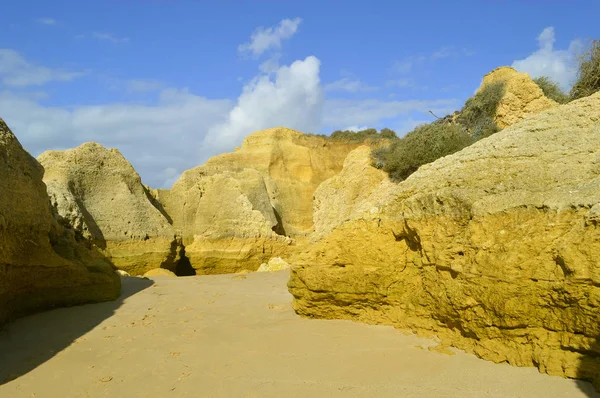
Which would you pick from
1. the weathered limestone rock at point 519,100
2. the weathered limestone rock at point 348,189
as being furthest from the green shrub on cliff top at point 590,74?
the weathered limestone rock at point 348,189

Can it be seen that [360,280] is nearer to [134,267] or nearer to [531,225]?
[531,225]

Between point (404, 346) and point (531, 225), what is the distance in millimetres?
1562

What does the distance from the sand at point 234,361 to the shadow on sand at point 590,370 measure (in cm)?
1

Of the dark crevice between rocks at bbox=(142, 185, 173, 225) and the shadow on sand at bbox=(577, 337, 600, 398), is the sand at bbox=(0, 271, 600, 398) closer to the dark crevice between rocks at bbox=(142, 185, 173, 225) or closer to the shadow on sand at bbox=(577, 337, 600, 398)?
the shadow on sand at bbox=(577, 337, 600, 398)

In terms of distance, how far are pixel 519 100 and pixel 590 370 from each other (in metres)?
10.7

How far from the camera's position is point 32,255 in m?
5.91

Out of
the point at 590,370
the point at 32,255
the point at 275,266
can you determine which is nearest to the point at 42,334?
the point at 32,255

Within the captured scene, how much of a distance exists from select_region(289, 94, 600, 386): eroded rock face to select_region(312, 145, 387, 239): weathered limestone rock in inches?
343

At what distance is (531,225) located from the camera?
11.8 ft

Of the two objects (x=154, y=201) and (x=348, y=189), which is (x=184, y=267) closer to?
(x=154, y=201)

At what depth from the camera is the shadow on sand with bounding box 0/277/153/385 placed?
4.46m

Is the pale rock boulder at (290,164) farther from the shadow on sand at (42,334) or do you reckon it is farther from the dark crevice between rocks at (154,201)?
the shadow on sand at (42,334)

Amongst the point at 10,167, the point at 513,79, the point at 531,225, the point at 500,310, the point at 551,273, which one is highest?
the point at 513,79

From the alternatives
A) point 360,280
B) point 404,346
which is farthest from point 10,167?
point 404,346
